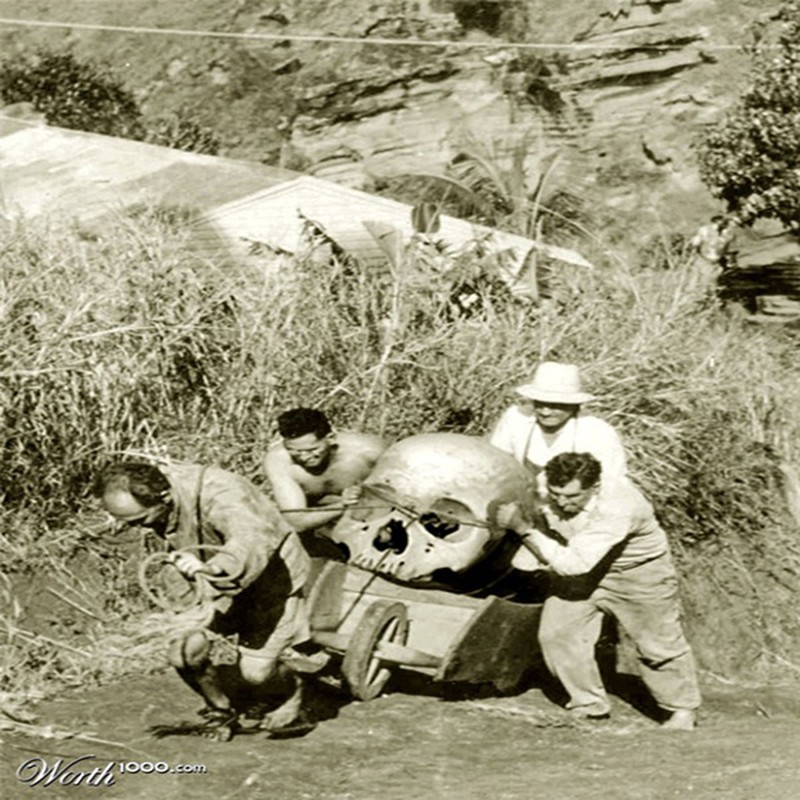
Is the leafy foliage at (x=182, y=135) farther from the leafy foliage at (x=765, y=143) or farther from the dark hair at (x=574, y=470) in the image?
the dark hair at (x=574, y=470)

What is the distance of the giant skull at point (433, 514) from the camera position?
30.0 ft

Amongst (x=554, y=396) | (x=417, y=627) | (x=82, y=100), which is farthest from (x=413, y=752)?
(x=82, y=100)

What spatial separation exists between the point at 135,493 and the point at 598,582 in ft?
9.46

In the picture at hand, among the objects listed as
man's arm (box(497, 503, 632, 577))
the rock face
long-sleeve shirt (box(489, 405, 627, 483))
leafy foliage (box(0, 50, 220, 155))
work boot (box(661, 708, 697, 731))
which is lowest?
the rock face

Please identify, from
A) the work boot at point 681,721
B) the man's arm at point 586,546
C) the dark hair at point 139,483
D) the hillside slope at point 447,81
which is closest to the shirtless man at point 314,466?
the man's arm at point 586,546

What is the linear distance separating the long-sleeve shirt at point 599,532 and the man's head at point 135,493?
2213 mm

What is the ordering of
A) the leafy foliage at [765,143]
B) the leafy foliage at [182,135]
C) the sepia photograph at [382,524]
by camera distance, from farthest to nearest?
the leafy foliage at [182,135] → the leafy foliage at [765,143] → the sepia photograph at [382,524]

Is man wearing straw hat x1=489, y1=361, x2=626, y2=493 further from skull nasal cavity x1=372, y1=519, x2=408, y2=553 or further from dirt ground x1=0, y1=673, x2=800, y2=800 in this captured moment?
dirt ground x1=0, y1=673, x2=800, y2=800

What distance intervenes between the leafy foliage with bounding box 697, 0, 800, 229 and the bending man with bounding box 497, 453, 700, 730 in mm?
19957

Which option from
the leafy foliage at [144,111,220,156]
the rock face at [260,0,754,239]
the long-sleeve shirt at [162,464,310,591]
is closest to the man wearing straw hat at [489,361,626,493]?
the long-sleeve shirt at [162,464,310,591]

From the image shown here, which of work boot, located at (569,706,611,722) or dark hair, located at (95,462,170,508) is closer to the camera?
dark hair, located at (95,462,170,508)

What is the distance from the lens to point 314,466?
9.02 m

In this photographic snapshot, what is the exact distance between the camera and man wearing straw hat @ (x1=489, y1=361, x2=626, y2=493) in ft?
30.1

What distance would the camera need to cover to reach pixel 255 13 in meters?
47.2
